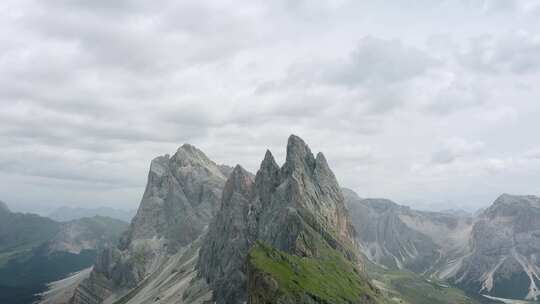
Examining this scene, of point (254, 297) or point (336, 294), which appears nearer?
point (254, 297)

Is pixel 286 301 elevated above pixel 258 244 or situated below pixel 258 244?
below

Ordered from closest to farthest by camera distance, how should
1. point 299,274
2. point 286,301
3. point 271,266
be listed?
point 286,301, point 271,266, point 299,274

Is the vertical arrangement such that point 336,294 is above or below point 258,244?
below

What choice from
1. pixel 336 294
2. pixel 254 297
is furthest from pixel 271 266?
pixel 336 294

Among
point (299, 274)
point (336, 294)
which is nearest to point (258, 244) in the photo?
point (299, 274)

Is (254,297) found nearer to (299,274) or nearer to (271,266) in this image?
(271,266)

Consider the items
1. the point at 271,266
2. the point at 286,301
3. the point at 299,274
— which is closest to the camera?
the point at 286,301

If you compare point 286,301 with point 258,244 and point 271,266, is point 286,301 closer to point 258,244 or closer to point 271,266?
point 271,266

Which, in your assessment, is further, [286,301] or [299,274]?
[299,274]
